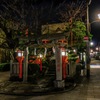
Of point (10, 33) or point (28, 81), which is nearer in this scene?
point (28, 81)

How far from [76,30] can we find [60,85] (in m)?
16.1

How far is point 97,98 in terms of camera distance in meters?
10.9

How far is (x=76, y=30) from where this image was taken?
2872 centimetres

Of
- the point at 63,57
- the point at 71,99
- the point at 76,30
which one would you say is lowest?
the point at 71,99

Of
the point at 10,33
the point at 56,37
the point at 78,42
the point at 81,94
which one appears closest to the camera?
the point at 81,94

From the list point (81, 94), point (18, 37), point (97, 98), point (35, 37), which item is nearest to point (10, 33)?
point (18, 37)

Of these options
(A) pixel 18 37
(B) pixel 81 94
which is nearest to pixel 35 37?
(A) pixel 18 37

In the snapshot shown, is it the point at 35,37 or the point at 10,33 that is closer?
the point at 35,37

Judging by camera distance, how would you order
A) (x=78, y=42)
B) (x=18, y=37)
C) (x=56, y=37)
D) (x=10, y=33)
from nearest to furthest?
(x=56, y=37)
(x=18, y=37)
(x=10, y=33)
(x=78, y=42)

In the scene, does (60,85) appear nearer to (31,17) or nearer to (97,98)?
(97,98)

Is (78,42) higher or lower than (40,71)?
higher

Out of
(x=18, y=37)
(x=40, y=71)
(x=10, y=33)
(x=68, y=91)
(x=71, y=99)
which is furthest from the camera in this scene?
(x=40, y=71)

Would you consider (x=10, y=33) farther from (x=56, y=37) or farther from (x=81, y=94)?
(x=81, y=94)

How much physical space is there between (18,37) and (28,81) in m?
3.34
